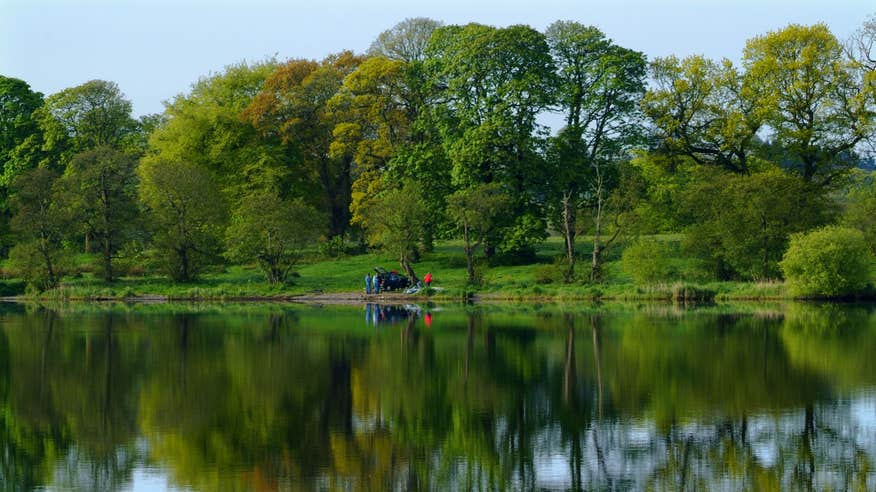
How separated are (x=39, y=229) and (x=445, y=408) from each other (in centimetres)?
4238

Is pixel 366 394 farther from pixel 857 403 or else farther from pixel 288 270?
pixel 288 270

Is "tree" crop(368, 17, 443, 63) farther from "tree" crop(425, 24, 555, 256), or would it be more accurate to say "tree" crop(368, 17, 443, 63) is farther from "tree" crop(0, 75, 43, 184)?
"tree" crop(0, 75, 43, 184)

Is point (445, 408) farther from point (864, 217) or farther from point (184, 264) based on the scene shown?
point (864, 217)

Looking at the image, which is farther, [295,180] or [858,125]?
[295,180]

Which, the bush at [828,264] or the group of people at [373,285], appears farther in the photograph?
the group of people at [373,285]

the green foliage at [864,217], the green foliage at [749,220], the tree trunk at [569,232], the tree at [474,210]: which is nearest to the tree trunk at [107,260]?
the tree at [474,210]

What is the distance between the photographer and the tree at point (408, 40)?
219ft

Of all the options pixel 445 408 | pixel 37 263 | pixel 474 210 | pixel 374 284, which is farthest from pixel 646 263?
pixel 445 408

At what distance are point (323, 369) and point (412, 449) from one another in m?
9.36

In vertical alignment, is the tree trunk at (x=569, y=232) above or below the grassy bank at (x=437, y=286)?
above

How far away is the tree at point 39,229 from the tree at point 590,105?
1033 inches

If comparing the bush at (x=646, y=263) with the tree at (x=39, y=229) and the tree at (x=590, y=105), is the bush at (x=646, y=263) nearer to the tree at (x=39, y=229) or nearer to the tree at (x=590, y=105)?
the tree at (x=590, y=105)

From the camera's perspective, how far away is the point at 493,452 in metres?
15.8

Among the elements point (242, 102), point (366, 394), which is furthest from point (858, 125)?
point (366, 394)
